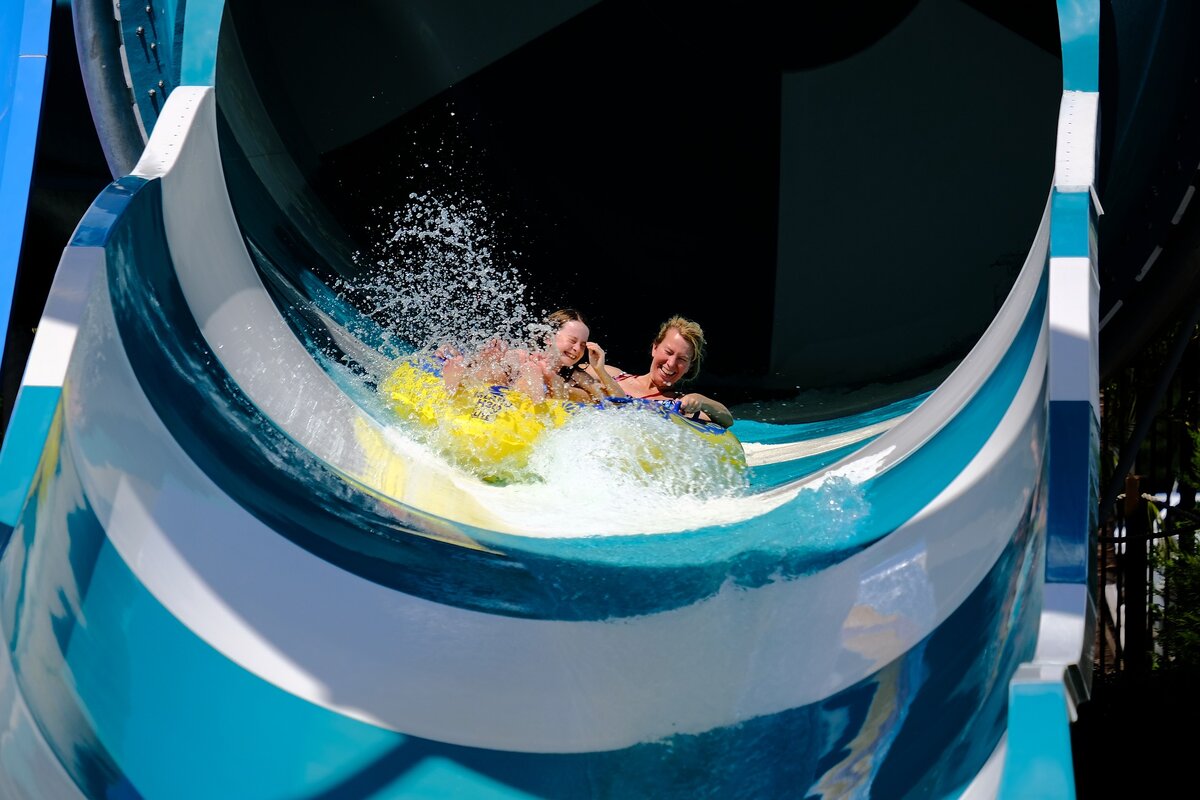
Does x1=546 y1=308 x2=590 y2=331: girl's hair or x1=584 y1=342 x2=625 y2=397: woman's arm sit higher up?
x1=546 y1=308 x2=590 y2=331: girl's hair

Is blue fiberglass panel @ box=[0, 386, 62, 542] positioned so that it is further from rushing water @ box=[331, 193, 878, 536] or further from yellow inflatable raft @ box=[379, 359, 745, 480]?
yellow inflatable raft @ box=[379, 359, 745, 480]

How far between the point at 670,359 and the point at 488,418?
0.66m

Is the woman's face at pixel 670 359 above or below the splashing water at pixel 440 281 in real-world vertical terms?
below

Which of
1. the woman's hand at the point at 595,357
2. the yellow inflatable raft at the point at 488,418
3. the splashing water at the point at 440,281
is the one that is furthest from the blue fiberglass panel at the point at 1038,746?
the splashing water at the point at 440,281

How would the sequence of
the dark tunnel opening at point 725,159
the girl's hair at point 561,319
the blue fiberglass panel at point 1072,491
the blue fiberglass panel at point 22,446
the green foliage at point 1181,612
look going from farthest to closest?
the dark tunnel opening at point 725,159 → the green foliage at point 1181,612 → the girl's hair at point 561,319 → the blue fiberglass panel at point 22,446 → the blue fiberglass panel at point 1072,491

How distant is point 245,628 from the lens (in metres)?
2.36

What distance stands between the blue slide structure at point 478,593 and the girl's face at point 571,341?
810 millimetres

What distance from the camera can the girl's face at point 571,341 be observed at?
145 inches

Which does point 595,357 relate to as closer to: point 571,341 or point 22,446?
point 571,341

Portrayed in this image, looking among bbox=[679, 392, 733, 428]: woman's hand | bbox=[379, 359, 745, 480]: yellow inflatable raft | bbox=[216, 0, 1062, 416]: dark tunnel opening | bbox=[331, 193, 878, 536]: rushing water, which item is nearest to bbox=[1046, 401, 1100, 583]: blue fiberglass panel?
bbox=[331, 193, 878, 536]: rushing water

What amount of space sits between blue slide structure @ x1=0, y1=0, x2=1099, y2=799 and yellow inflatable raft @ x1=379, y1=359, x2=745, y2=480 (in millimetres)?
379

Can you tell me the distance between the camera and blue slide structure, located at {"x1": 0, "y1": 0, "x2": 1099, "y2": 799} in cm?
201

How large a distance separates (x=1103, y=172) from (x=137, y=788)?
2770mm

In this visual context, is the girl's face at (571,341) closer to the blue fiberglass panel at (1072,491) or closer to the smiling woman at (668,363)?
the smiling woman at (668,363)
